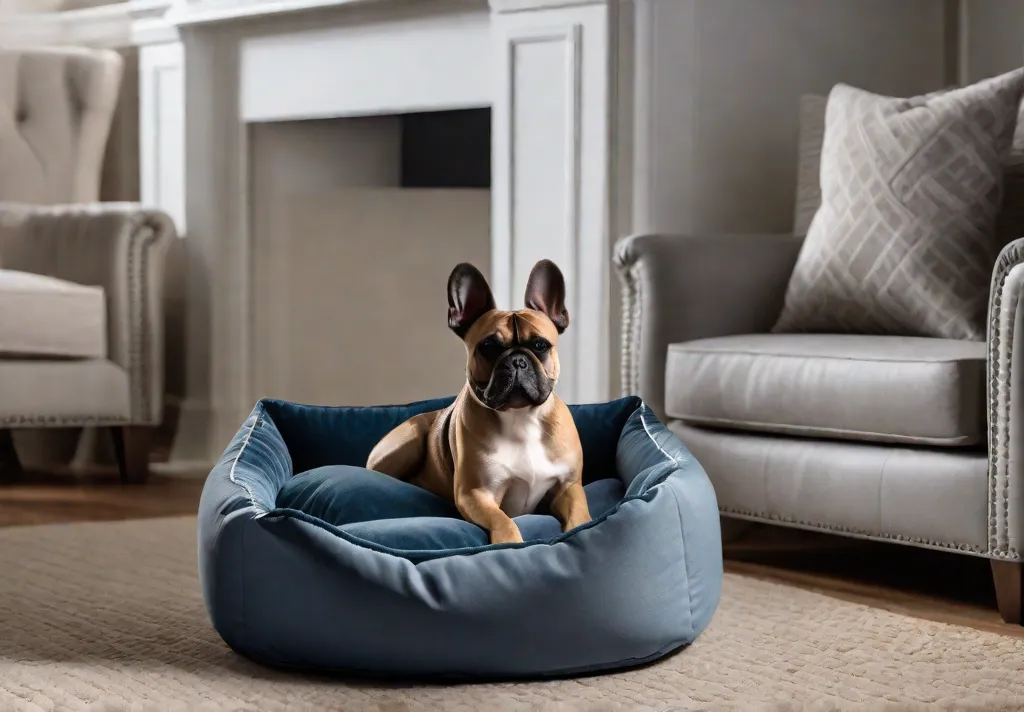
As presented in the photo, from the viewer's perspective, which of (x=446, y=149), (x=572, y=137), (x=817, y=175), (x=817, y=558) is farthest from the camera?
(x=446, y=149)

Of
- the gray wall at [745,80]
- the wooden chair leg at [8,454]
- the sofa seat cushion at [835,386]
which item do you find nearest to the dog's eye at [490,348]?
the sofa seat cushion at [835,386]

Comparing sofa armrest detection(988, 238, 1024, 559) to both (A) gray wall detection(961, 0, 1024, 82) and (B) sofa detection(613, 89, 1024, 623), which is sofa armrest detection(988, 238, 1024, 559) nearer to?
(B) sofa detection(613, 89, 1024, 623)

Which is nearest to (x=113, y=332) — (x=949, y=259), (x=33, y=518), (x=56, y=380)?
(x=56, y=380)

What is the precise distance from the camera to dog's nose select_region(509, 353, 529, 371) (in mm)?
1597

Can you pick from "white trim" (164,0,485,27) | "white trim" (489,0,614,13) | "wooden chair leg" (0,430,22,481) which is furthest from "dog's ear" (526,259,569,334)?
"wooden chair leg" (0,430,22,481)

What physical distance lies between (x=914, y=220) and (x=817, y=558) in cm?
65

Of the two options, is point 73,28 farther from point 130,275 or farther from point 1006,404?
point 1006,404

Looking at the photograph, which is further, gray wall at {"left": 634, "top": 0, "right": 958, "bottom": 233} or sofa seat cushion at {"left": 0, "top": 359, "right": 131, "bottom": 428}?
sofa seat cushion at {"left": 0, "top": 359, "right": 131, "bottom": 428}

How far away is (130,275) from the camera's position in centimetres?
333

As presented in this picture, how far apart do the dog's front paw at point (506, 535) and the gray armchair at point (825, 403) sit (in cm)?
71

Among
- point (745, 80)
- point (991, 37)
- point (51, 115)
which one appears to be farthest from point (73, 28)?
point (991, 37)

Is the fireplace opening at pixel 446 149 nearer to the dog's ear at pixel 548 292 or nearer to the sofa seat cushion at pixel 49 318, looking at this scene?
the sofa seat cushion at pixel 49 318

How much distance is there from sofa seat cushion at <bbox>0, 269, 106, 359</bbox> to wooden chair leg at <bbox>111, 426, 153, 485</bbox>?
8.6 inches

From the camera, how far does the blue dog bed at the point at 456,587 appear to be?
141cm
